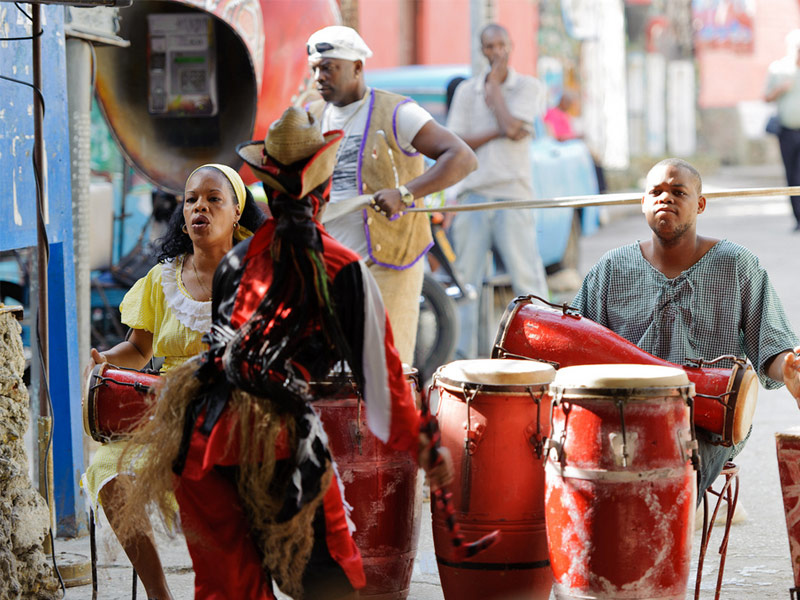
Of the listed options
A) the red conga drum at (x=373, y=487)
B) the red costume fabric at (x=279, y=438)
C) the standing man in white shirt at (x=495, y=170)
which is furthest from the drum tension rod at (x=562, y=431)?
the standing man in white shirt at (x=495, y=170)

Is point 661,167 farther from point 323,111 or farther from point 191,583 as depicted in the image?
point 191,583

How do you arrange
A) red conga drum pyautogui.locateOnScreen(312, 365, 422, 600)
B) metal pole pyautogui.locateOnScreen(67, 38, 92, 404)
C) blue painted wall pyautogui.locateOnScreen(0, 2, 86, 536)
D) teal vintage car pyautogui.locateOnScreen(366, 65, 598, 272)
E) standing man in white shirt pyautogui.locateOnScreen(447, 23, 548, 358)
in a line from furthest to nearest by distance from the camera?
teal vintage car pyautogui.locateOnScreen(366, 65, 598, 272)
standing man in white shirt pyautogui.locateOnScreen(447, 23, 548, 358)
metal pole pyautogui.locateOnScreen(67, 38, 92, 404)
blue painted wall pyautogui.locateOnScreen(0, 2, 86, 536)
red conga drum pyautogui.locateOnScreen(312, 365, 422, 600)

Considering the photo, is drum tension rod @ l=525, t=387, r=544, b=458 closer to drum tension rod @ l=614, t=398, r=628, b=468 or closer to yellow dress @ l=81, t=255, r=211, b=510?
drum tension rod @ l=614, t=398, r=628, b=468

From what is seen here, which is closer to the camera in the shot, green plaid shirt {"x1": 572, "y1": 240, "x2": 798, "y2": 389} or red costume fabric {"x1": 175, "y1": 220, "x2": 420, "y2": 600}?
red costume fabric {"x1": 175, "y1": 220, "x2": 420, "y2": 600}

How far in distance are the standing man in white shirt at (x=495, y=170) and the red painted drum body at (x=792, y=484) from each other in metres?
3.90

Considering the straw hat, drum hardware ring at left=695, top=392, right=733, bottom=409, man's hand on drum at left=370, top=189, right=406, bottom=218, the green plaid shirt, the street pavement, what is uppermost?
the straw hat

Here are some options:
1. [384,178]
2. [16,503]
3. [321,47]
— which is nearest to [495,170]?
[384,178]

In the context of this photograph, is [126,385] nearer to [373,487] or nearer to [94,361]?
[94,361]

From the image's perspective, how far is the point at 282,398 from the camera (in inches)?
123

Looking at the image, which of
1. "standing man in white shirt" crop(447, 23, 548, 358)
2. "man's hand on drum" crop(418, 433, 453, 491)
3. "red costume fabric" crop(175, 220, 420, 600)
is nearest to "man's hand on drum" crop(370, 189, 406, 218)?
"red costume fabric" crop(175, 220, 420, 600)

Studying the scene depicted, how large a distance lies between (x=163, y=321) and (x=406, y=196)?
127cm

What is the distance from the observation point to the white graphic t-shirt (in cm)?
508

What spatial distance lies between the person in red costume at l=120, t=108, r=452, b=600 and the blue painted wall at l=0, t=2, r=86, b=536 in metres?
1.62

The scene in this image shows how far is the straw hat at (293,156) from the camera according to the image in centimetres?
306
